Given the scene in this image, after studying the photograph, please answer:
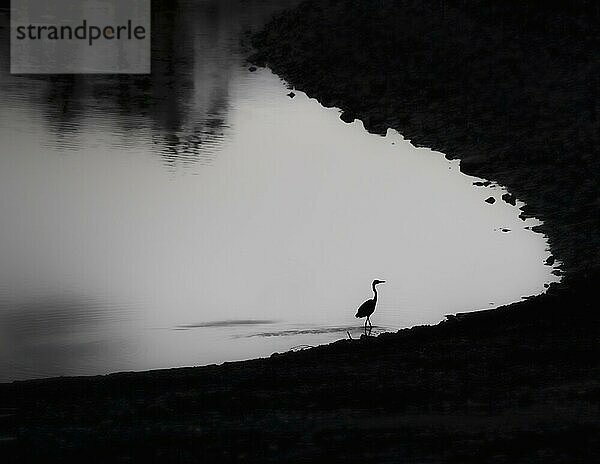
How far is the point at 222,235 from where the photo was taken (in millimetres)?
19094

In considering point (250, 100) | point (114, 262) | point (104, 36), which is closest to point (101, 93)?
point (250, 100)

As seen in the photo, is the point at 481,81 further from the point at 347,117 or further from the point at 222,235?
the point at 222,235

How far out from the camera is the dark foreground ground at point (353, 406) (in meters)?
7.80

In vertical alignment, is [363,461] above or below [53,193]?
below

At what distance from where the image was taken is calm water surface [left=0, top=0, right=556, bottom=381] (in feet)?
48.6

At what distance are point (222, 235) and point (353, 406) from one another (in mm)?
10110

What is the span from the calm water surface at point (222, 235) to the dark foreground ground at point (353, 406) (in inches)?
87.6

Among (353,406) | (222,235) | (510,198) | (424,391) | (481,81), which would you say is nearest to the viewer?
(353,406)

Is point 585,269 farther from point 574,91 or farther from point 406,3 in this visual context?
point 406,3

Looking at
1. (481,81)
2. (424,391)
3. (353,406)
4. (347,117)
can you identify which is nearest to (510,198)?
(481,81)

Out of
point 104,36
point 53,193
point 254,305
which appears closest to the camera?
point 254,305

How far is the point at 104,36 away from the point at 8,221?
77.8 ft

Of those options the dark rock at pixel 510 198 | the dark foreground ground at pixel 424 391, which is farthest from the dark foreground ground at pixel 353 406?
the dark rock at pixel 510 198

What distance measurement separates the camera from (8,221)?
65.3 ft
